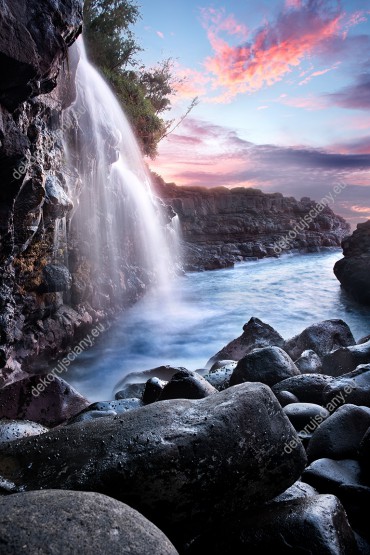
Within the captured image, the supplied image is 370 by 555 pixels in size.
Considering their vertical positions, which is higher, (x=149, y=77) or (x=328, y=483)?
(x=149, y=77)

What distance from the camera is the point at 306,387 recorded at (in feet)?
17.5

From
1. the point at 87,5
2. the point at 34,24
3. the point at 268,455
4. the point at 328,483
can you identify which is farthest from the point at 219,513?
the point at 87,5

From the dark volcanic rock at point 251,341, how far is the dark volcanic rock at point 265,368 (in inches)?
96.5

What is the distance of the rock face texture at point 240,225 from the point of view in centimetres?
3591

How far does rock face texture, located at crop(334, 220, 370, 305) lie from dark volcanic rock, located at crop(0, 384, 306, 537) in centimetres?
1507

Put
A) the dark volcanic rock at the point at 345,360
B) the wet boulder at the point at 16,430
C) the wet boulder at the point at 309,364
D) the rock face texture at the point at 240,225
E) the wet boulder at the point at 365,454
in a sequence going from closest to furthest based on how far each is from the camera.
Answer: the wet boulder at the point at 365,454 → the wet boulder at the point at 16,430 → the wet boulder at the point at 309,364 → the dark volcanic rock at the point at 345,360 → the rock face texture at the point at 240,225

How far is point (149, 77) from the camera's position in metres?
20.6

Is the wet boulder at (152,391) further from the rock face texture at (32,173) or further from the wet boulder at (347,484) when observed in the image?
the rock face texture at (32,173)

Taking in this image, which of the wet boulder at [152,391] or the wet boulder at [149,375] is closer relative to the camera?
the wet boulder at [152,391]

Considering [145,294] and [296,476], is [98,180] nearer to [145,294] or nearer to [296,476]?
[145,294]

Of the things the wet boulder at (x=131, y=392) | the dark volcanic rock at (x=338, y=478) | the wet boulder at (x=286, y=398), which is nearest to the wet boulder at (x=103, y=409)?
the wet boulder at (x=131, y=392)

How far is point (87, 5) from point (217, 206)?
28.9 metres

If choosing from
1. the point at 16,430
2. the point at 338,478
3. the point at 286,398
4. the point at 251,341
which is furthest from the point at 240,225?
the point at 338,478

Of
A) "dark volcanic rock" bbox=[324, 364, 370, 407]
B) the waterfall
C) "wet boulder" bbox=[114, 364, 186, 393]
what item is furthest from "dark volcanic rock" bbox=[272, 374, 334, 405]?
the waterfall
